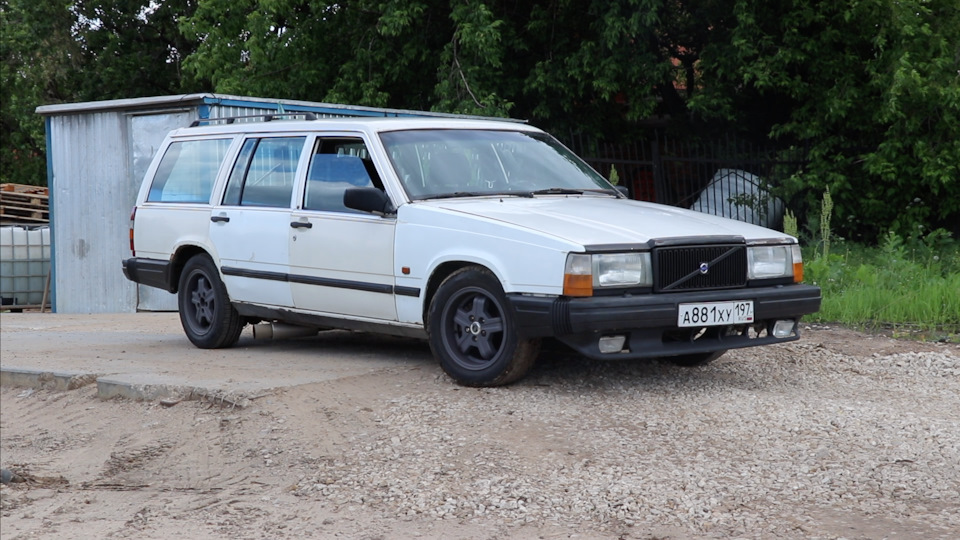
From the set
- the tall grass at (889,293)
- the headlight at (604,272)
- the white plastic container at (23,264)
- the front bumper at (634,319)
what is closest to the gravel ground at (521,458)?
the front bumper at (634,319)

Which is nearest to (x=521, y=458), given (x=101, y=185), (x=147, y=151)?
(x=147, y=151)

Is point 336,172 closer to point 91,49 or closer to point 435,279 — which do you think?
point 435,279

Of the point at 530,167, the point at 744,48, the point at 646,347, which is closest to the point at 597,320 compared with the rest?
the point at 646,347

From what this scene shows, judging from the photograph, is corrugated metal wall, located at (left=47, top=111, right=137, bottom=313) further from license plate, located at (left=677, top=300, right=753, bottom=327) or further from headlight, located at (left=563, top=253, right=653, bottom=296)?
license plate, located at (left=677, top=300, right=753, bottom=327)

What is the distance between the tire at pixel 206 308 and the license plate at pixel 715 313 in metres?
3.74

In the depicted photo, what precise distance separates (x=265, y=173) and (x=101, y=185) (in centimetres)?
774

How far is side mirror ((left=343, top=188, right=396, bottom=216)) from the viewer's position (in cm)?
709

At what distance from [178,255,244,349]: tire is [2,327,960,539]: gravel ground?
1.34m

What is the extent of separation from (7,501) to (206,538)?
4.47ft

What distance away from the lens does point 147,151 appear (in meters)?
14.5

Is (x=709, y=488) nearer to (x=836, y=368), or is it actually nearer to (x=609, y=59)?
(x=836, y=368)

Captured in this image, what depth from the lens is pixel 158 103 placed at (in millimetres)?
13836

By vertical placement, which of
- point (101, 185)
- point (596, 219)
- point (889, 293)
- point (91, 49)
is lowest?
point (889, 293)

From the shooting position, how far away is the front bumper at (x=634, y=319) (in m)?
6.14
